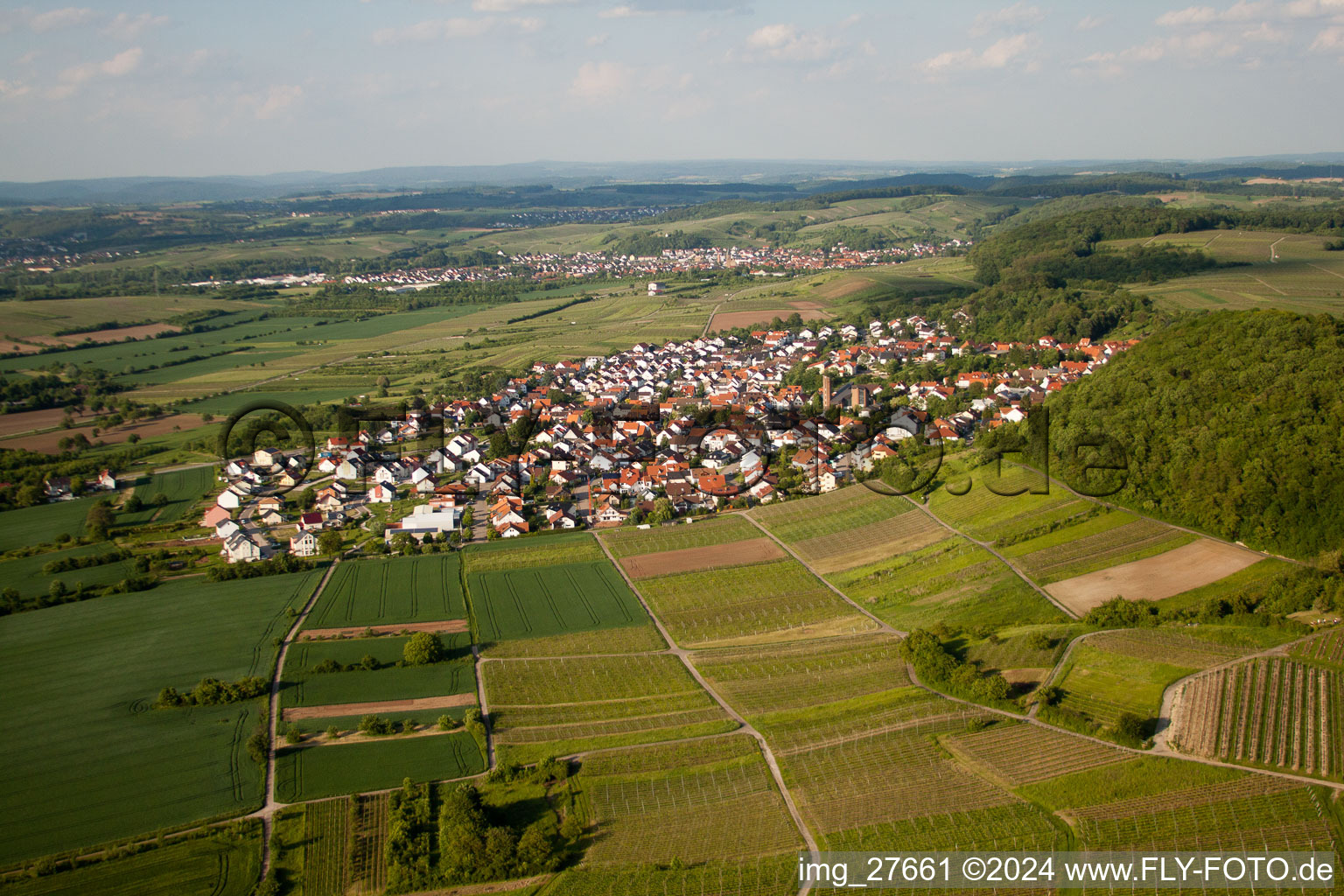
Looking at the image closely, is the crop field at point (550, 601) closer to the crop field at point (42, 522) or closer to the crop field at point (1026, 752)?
the crop field at point (1026, 752)

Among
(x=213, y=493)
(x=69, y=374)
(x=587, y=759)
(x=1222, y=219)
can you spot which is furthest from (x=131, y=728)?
(x=1222, y=219)

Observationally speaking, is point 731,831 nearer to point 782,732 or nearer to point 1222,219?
point 782,732

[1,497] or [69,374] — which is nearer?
[1,497]

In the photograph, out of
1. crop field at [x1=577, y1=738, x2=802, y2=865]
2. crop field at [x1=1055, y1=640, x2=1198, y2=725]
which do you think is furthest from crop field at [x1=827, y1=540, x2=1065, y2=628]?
crop field at [x1=577, y1=738, x2=802, y2=865]

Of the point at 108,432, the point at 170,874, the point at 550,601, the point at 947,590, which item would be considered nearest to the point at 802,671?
the point at 947,590

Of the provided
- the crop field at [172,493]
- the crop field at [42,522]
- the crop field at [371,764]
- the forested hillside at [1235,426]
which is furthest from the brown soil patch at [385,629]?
the forested hillside at [1235,426]
